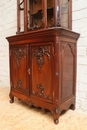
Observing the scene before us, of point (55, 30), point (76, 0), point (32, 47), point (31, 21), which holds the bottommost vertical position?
point (32, 47)

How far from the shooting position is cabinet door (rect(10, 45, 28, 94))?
1.64m

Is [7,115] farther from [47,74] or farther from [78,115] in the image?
[78,115]

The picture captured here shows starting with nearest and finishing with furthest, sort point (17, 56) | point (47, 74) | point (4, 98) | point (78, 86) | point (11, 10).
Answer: point (47, 74) < point (78, 86) < point (17, 56) < point (4, 98) < point (11, 10)

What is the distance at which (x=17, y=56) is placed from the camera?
5.72 ft

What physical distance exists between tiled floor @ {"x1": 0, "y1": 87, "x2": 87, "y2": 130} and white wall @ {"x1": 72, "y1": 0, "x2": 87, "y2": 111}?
0.19 meters

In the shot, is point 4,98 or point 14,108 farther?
point 4,98

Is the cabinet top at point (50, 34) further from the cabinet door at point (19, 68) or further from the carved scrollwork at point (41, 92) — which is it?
the carved scrollwork at point (41, 92)

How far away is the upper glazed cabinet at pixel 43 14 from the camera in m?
1.32

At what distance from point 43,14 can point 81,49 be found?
63 centimetres

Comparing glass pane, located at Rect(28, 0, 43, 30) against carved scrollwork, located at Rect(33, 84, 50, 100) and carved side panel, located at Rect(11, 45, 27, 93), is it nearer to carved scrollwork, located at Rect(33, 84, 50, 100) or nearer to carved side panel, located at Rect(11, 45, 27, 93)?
carved side panel, located at Rect(11, 45, 27, 93)

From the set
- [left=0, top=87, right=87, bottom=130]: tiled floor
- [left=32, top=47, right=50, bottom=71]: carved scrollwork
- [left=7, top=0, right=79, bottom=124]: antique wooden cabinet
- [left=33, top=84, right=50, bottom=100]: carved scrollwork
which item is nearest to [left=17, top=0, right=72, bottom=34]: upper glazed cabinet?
[left=7, top=0, right=79, bottom=124]: antique wooden cabinet

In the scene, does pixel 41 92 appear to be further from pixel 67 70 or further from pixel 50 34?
pixel 50 34

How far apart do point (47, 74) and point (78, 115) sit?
643 millimetres

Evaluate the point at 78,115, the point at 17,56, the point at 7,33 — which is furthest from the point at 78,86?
the point at 7,33
